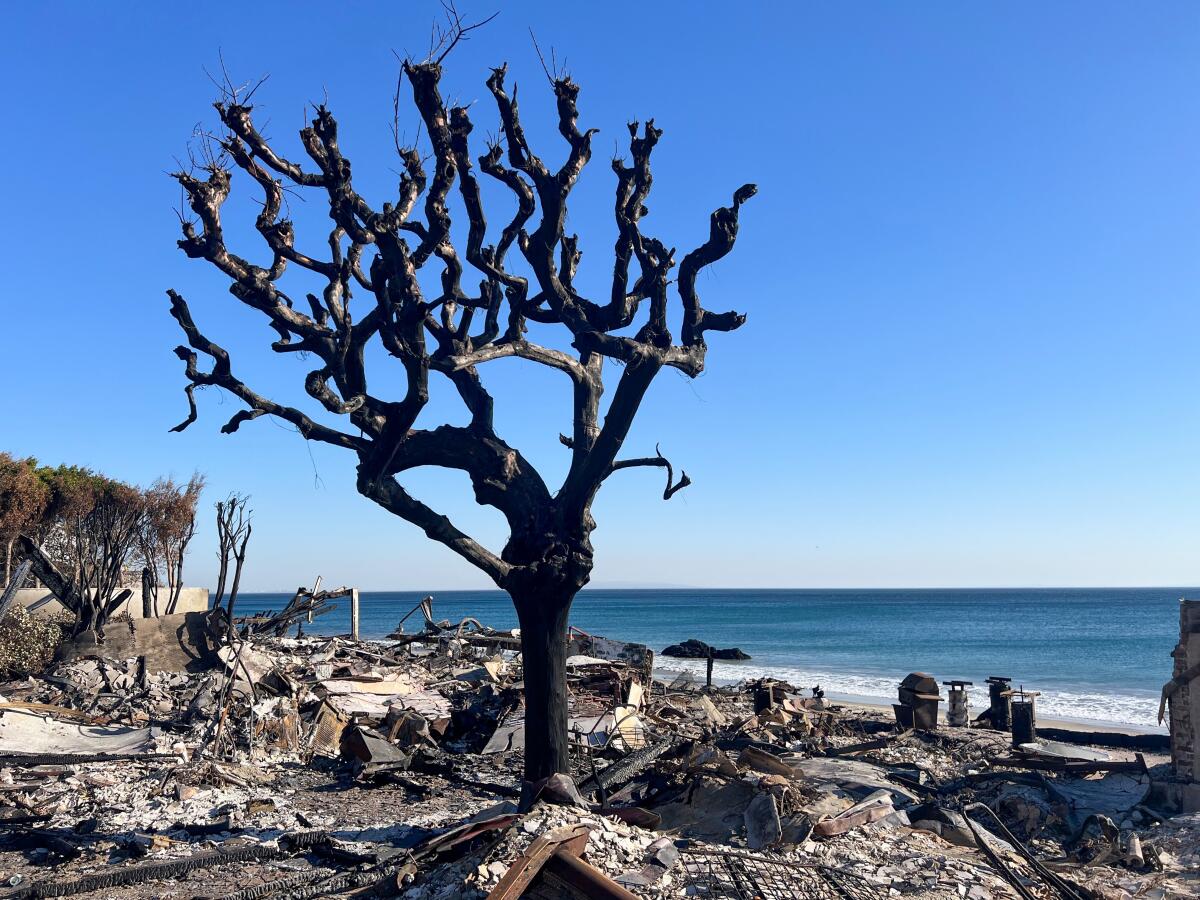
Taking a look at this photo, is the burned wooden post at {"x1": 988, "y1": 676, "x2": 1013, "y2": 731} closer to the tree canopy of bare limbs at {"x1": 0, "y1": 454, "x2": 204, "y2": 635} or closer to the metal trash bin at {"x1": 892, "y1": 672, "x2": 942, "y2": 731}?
the metal trash bin at {"x1": 892, "y1": 672, "x2": 942, "y2": 731}

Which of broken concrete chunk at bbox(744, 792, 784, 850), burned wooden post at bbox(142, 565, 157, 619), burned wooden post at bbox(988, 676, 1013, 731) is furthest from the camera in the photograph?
burned wooden post at bbox(142, 565, 157, 619)

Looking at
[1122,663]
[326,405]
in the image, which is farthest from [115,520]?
[1122,663]

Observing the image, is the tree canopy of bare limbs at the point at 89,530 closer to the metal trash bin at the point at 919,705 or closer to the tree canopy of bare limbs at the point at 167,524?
the tree canopy of bare limbs at the point at 167,524

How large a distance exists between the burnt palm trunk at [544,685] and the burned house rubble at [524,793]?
43 cm

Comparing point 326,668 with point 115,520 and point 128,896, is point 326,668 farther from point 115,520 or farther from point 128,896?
point 115,520

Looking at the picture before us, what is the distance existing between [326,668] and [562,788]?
11819mm

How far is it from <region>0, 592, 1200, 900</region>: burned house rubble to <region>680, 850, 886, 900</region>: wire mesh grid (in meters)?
0.03

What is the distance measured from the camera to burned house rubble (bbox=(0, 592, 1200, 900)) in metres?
6.78

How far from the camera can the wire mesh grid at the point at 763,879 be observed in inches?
249

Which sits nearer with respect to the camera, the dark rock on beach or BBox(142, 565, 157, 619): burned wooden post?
BBox(142, 565, 157, 619): burned wooden post

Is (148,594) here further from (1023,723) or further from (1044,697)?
(1044,697)

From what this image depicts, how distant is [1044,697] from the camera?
33406 millimetres

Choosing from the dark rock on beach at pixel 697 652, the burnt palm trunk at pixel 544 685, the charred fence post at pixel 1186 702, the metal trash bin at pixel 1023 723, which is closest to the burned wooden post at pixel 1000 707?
the metal trash bin at pixel 1023 723

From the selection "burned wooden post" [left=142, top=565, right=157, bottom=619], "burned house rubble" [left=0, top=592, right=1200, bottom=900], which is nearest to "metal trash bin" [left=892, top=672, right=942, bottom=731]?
"burned house rubble" [left=0, top=592, right=1200, bottom=900]
